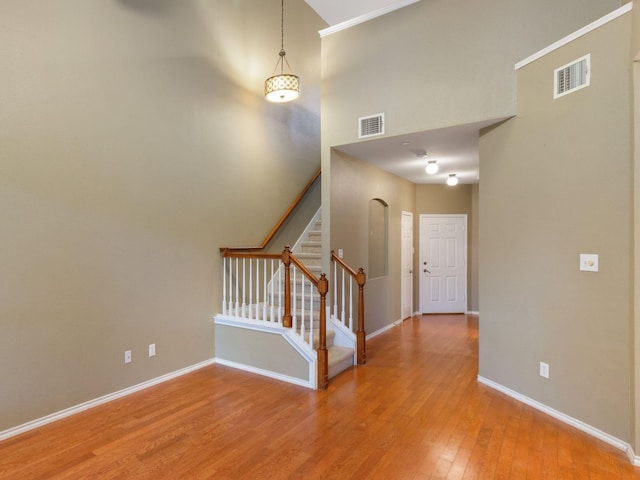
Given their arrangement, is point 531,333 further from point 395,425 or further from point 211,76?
point 211,76

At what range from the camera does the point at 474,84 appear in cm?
343

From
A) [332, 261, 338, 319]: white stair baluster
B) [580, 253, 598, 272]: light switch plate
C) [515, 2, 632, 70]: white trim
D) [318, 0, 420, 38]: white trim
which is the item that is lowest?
[332, 261, 338, 319]: white stair baluster

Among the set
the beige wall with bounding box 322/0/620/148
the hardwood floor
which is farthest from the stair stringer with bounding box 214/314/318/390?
the beige wall with bounding box 322/0/620/148

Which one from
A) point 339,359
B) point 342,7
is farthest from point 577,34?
point 342,7

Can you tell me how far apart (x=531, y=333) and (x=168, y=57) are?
457 cm

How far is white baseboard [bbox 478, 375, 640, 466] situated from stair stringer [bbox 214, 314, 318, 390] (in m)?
1.83

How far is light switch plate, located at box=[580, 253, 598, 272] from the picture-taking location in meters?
2.63

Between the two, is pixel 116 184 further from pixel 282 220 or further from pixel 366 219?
pixel 366 219

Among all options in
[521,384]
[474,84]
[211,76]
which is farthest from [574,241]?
[211,76]

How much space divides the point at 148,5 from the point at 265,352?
3809 mm

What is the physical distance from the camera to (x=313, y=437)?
8.49 feet

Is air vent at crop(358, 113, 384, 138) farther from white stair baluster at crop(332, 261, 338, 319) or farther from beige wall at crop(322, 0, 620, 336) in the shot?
white stair baluster at crop(332, 261, 338, 319)

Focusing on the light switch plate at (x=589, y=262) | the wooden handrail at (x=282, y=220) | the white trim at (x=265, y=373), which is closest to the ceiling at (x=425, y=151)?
the wooden handrail at (x=282, y=220)

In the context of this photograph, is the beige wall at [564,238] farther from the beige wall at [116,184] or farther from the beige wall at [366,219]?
the beige wall at [116,184]
